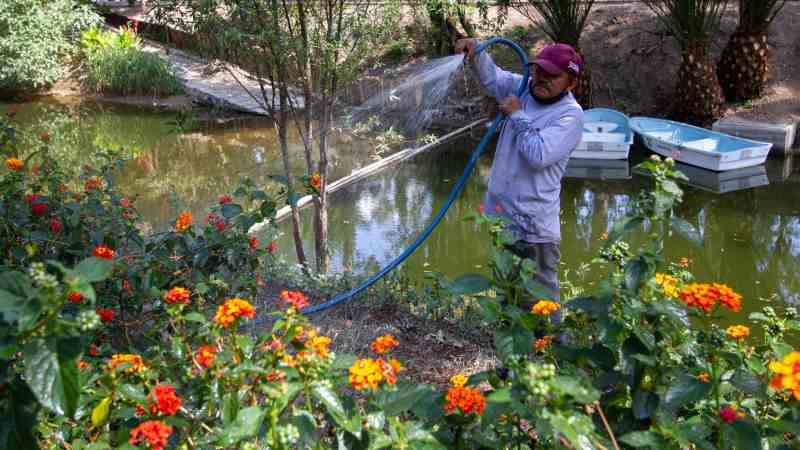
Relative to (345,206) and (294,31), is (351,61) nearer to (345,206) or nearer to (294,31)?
(294,31)

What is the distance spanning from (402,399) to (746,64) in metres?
10.0

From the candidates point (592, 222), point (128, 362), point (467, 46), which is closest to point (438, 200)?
point (592, 222)

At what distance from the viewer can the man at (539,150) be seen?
2.79m

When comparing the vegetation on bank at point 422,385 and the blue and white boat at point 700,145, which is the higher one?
the vegetation on bank at point 422,385

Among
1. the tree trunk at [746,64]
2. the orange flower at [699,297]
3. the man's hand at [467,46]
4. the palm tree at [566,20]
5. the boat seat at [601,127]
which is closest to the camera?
the orange flower at [699,297]

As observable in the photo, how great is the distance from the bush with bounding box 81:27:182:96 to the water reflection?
19.3 feet

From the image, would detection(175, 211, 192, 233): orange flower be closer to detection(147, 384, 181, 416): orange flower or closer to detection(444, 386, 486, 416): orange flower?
detection(147, 384, 181, 416): orange flower

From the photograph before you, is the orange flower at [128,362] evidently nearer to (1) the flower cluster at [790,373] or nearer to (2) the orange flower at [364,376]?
(2) the orange flower at [364,376]

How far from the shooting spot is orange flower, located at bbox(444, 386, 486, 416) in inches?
56.4

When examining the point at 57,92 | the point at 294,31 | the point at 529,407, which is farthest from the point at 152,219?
the point at 57,92

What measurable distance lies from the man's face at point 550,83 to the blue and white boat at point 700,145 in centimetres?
485

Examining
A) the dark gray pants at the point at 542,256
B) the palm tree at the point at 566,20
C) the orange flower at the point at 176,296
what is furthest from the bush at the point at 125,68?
the orange flower at the point at 176,296

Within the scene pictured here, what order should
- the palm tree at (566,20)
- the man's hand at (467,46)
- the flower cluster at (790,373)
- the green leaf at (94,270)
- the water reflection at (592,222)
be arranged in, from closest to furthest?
1. the flower cluster at (790,373)
2. the green leaf at (94,270)
3. the man's hand at (467,46)
4. the water reflection at (592,222)
5. the palm tree at (566,20)

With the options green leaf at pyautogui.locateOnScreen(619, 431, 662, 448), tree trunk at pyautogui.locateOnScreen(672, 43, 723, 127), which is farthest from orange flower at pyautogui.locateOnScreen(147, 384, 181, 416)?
tree trunk at pyautogui.locateOnScreen(672, 43, 723, 127)
